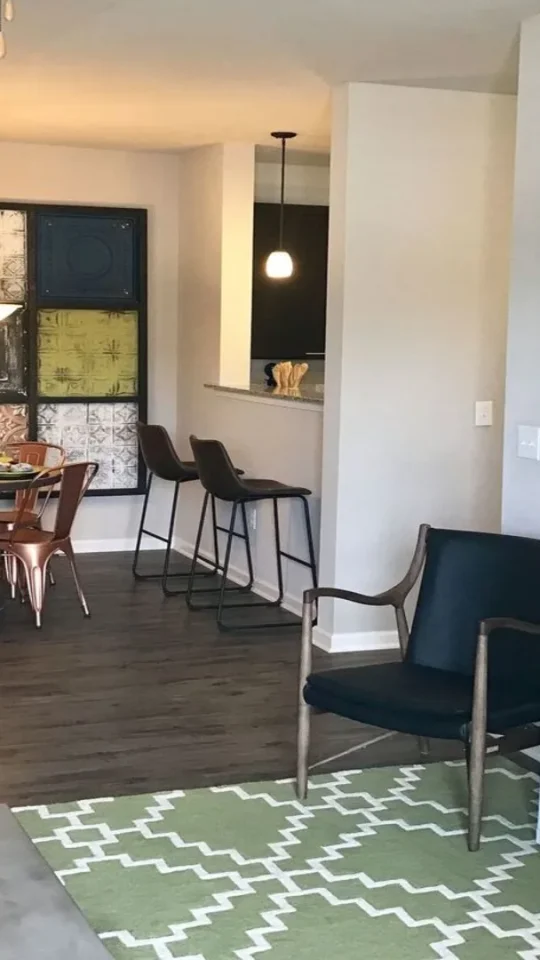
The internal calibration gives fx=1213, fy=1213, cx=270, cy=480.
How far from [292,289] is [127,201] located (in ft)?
4.30

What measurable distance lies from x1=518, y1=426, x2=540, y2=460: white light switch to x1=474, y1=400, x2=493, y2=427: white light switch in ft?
4.54

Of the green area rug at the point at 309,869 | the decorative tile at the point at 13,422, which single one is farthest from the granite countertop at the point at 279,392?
the green area rug at the point at 309,869

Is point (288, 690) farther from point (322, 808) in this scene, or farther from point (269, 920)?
point (269, 920)

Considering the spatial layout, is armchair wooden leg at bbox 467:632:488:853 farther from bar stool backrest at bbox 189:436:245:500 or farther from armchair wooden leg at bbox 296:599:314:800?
bar stool backrest at bbox 189:436:245:500

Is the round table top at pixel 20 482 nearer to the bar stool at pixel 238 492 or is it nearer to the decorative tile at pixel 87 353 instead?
the bar stool at pixel 238 492

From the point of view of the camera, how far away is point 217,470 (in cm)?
582

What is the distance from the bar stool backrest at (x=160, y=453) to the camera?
643 cm

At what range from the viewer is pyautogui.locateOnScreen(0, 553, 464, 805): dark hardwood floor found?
3857 mm

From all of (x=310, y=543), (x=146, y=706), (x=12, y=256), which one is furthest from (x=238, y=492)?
(x=12, y=256)

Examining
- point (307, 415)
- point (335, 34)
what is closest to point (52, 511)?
point (307, 415)

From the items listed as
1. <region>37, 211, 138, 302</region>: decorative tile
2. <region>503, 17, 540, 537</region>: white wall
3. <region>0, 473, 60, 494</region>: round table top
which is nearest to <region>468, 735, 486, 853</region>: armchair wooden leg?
<region>503, 17, 540, 537</region>: white wall

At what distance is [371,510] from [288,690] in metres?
0.98

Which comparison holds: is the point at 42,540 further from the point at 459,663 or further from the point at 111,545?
the point at 459,663

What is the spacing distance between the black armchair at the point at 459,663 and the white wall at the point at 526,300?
316 mm
